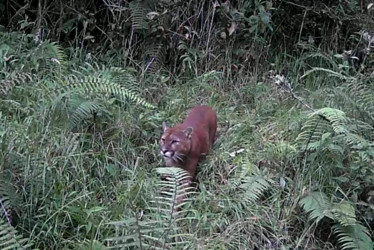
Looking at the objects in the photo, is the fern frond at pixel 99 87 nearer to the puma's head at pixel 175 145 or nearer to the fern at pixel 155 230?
the puma's head at pixel 175 145

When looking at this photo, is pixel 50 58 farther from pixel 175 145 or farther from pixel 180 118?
pixel 175 145

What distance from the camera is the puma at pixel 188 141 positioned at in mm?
4872

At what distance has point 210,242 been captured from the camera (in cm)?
415

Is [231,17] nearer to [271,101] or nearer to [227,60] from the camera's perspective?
[227,60]

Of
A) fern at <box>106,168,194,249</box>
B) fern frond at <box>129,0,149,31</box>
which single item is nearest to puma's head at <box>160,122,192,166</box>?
fern at <box>106,168,194,249</box>

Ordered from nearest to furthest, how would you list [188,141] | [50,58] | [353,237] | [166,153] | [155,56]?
1. [353,237]
2. [166,153]
3. [188,141]
4. [50,58]
5. [155,56]

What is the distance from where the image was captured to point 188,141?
195 inches

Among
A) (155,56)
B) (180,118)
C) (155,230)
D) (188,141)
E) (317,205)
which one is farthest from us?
(155,56)

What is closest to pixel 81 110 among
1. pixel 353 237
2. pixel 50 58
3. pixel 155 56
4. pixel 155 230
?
pixel 50 58

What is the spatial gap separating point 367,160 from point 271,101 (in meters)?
1.57

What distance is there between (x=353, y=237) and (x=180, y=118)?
206cm

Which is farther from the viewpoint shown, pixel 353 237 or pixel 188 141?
pixel 188 141

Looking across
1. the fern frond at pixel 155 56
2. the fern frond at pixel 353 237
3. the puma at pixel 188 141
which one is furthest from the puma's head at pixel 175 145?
the fern frond at pixel 155 56

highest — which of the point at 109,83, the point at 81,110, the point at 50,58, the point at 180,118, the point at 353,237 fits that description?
the point at 109,83
